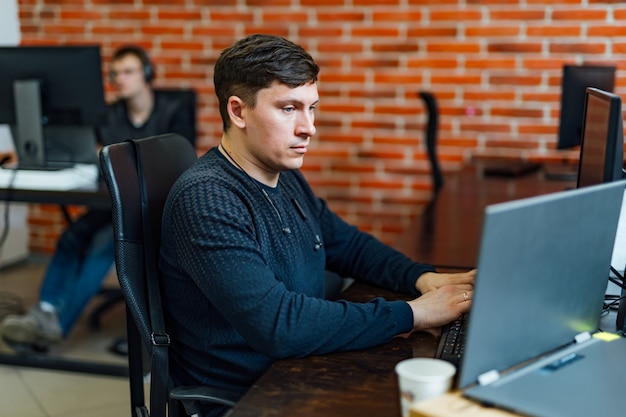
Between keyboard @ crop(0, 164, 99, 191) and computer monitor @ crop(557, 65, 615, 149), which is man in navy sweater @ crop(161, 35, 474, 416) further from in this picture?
computer monitor @ crop(557, 65, 615, 149)

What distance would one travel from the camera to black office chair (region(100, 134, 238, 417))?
1.52 m

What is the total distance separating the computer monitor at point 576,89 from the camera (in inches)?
121

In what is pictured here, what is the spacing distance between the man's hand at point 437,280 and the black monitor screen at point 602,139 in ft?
1.03

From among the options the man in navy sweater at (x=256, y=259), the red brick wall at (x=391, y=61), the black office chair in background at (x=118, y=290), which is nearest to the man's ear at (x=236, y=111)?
the man in navy sweater at (x=256, y=259)

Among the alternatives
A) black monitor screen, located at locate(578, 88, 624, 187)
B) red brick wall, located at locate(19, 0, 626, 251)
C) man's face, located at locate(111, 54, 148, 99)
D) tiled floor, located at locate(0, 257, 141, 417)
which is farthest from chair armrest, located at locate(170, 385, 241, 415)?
red brick wall, located at locate(19, 0, 626, 251)

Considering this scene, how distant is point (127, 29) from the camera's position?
167 inches

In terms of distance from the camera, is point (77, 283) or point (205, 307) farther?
point (77, 283)

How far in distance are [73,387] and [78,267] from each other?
0.63 m

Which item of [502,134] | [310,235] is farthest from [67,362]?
[502,134]

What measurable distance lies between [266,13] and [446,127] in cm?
109

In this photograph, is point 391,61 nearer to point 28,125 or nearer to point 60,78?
point 60,78

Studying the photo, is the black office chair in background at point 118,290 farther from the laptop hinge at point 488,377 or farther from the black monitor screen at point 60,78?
the laptop hinge at point 488,377

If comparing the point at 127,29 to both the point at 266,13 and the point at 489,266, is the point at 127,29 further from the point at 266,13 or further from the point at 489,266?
the point at 489,266

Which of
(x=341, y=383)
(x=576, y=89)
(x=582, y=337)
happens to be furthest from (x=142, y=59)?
(x=582, y=337)
